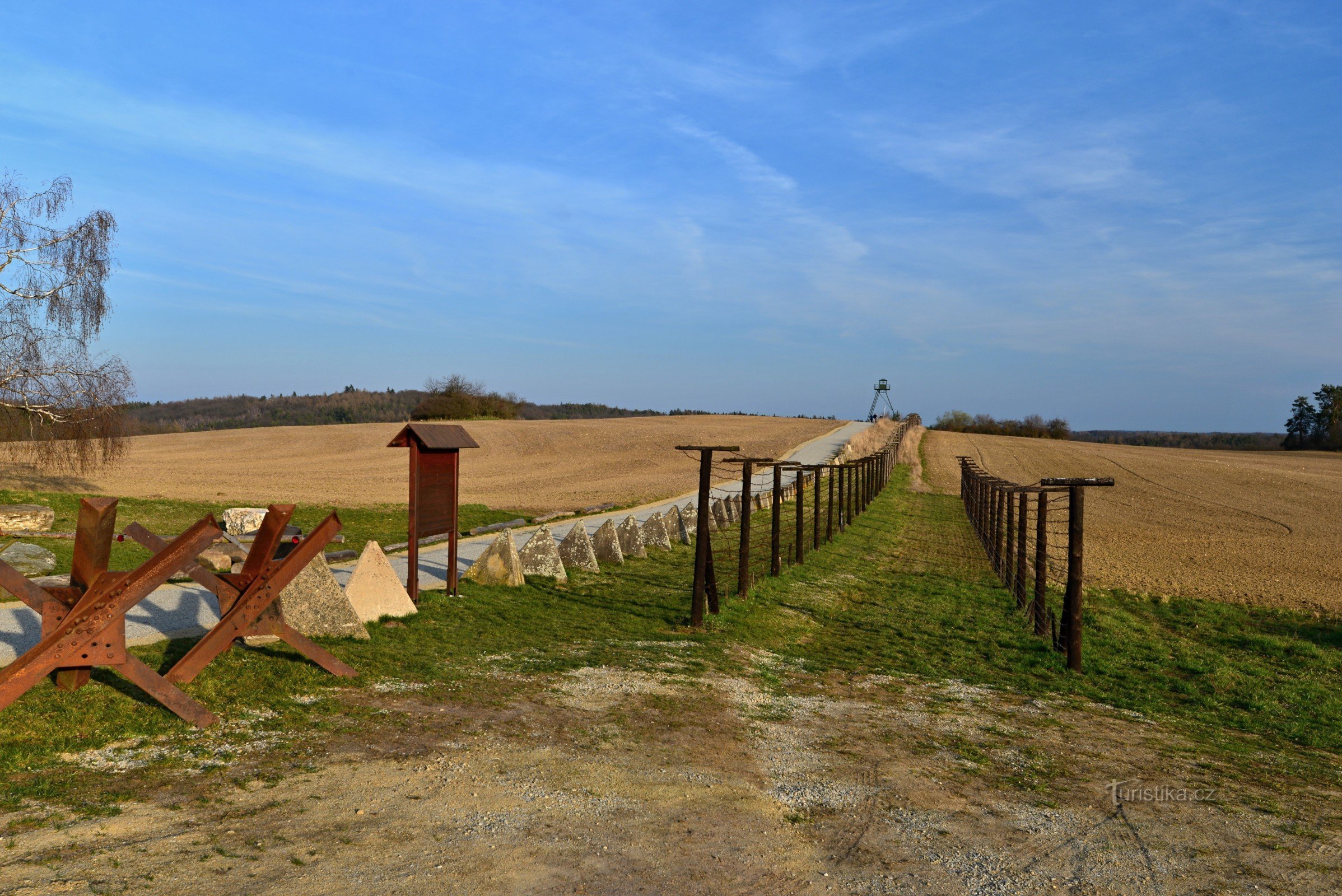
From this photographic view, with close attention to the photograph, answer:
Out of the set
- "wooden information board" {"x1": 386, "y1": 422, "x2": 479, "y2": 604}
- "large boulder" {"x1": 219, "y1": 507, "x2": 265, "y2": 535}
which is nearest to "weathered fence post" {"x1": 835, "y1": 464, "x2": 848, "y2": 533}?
"wooden information board" {"x1": 386, "y1": 422, "x2": 479, "y2": 604}

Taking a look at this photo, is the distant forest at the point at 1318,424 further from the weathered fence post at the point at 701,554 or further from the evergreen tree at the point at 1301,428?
the weathered fence post at the point at 701,554

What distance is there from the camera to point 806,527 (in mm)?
21391

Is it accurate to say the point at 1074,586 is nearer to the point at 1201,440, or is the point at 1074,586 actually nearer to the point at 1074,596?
the point at 1074,596

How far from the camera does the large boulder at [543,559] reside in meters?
12.2

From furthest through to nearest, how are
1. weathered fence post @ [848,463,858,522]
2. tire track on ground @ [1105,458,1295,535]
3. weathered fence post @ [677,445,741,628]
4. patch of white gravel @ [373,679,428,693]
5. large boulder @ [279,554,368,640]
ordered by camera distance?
1. tire track on ground @ [1105,458,1295,535]
2. weathered fence post @ [848,463,858,522]
3. weathered fence post @ [677,445,741,628]
4. large boulder @ [279,554,368,640]
5. patch of white gravel @ [373,679,428,693]

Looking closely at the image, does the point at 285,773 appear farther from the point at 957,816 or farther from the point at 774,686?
the point at 774,686

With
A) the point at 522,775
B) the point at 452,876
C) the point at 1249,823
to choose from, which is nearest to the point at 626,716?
the point at 522,775

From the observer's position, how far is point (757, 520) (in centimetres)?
2270

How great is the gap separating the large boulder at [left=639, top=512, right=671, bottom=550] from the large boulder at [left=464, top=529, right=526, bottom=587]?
4617 millimetres

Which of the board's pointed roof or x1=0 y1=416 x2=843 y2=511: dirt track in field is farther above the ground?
the board's pointed roof

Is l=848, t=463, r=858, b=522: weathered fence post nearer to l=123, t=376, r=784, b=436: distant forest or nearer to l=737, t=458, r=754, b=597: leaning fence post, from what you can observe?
l=737, t=458, r=754, b=597: leaning fence post

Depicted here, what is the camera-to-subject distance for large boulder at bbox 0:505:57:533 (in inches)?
561

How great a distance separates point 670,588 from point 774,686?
4576 mm

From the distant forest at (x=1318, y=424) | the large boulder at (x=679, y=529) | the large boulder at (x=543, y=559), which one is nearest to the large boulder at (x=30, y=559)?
the large boulder at (x=543, y=559)
